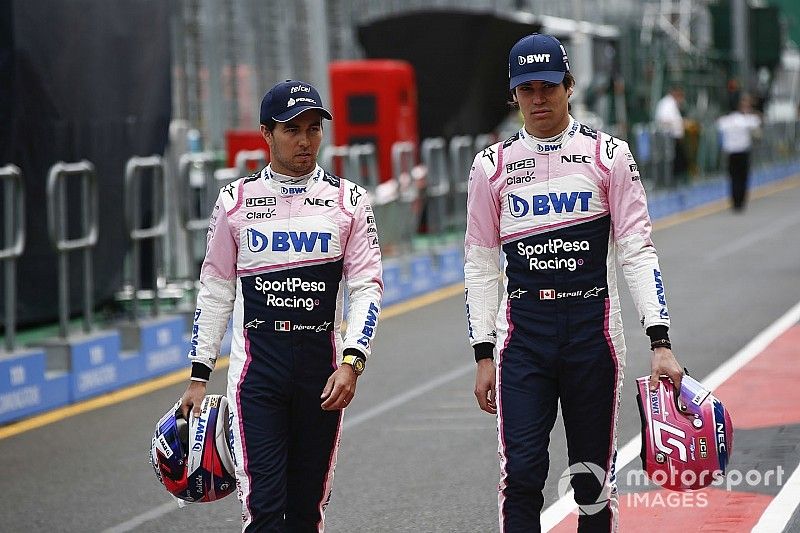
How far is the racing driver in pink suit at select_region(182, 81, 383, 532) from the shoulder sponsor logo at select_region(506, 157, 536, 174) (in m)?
0.51

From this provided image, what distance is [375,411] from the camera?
446 inches

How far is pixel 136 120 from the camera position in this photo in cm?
1519

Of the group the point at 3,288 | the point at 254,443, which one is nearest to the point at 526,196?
the point at 254,443

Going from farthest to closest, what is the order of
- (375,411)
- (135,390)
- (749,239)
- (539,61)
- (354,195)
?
(749,239)
(135,390)
(375,411)
(354,195)
(539,61)

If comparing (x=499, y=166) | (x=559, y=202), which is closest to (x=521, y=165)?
(x=499, y=166)

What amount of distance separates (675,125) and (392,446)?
2315 centimetres

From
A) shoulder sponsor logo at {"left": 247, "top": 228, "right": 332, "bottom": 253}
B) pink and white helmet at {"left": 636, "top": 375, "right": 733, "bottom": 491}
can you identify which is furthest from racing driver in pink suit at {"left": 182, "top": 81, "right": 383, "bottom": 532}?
pink and white helmet at {"left": 636, "top": 375, "right": 733, "bottom": 491}

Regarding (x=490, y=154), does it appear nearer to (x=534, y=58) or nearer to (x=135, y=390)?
(x=534, y=58)

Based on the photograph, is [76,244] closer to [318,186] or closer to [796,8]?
[318,186]

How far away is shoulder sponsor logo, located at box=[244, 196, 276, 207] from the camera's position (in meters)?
5.95

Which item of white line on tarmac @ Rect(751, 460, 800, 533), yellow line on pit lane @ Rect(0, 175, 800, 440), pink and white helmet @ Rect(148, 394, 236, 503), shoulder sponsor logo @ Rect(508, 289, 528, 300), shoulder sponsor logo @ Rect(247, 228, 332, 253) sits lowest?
yellow line on pit lane @ Rect(0, 175, 800, 440)

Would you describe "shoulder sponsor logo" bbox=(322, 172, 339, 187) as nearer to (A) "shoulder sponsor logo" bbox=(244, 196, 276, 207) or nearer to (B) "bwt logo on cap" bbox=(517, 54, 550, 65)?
(A) "shoulder sponsor logo" bbox=(244, 196, 276, 207)

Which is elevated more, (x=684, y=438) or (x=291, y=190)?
(x=291, y=190)

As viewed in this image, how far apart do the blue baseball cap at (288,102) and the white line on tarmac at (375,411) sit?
9.68 ft
